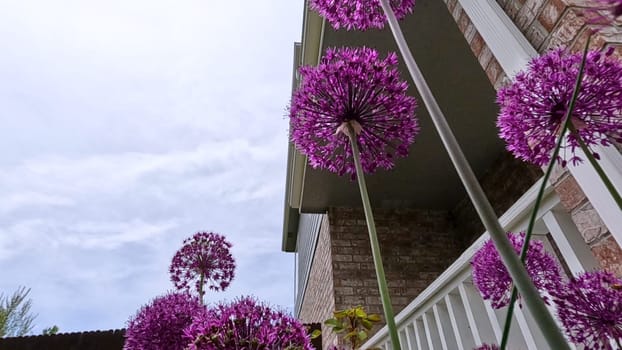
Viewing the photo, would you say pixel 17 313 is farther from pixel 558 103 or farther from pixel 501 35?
pixel 558 103

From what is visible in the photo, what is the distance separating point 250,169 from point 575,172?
5.53m

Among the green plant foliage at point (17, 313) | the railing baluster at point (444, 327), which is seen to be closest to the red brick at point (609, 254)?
the railing baluster at point (444, 327)

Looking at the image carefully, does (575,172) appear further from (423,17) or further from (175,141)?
(175,141)

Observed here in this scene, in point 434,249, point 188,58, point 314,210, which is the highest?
point 188,58

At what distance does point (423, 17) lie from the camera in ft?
7.78

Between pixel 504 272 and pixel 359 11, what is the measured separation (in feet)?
2.94

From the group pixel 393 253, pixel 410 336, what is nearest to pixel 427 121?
pixel 393 253

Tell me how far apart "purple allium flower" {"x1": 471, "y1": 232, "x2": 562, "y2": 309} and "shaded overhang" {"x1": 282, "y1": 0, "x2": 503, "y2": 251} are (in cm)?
196

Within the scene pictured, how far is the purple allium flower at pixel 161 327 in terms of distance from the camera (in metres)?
0.87

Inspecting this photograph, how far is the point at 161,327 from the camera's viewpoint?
885 mm

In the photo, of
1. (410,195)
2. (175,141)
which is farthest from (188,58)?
(410,195)

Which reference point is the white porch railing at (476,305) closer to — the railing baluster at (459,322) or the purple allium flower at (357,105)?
the railing baluster at (459,322)

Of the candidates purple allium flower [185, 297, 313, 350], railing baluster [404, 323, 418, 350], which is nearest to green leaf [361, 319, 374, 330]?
purple allium flower [185, 297, 313, 350]

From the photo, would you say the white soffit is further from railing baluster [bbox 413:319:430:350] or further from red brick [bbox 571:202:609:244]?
railing baluster [bbox 413:319:430:350]
